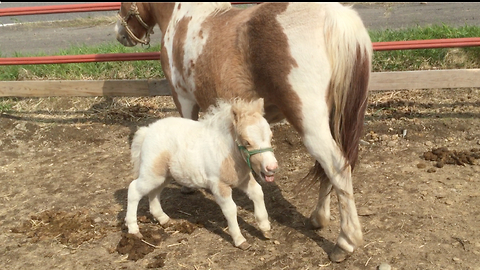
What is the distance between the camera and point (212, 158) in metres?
3.54

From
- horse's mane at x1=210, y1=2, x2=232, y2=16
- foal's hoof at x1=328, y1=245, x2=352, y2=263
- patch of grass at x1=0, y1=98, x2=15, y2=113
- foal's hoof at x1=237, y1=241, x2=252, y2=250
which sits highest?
horse's mane at x1=210, y1=2, x2=232, y2=16

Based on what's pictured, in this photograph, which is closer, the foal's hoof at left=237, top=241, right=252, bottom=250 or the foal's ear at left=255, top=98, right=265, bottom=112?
the foal's ear at left=255, top=98, right=265, bottom=112

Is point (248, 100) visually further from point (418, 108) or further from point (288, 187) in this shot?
point (418, 108)

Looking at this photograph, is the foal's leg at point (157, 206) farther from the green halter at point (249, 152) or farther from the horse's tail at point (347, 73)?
the horse's tail at point (347, 73)

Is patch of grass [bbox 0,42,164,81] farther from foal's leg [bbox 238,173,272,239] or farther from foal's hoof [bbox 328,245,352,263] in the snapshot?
foal's hoof [bbox 328,245,352,263]

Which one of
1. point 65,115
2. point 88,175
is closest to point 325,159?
point 88,175

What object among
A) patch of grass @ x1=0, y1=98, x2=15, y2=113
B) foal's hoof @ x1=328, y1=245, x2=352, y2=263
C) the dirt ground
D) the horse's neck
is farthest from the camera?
patch of grass @ x1=0, y1=98, x2=15, y2=113

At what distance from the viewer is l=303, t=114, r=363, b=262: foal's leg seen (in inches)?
128

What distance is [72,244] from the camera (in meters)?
3.89

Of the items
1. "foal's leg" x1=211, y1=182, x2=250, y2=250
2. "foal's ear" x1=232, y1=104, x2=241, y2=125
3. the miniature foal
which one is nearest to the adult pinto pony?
the miniature foal

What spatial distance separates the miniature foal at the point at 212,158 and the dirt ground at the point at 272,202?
285mm

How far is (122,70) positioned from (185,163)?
4.00 metres

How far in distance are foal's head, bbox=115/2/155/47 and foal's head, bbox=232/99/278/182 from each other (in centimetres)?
227

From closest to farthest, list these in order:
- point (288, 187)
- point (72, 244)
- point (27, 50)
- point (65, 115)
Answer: point (72, 244)
point (288, 187)
point (65, 115)
point (27, 50)
